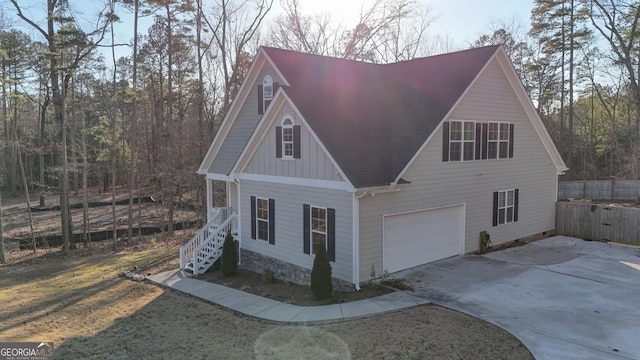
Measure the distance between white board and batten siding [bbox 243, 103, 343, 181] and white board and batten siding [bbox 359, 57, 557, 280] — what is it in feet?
5.05

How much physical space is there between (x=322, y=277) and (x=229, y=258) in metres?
5.05

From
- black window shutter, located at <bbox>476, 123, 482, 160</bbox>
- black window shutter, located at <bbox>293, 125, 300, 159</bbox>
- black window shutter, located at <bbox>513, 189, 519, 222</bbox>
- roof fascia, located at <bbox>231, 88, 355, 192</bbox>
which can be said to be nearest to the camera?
roof fascia, located at <bbox>231, 88, 355, 192</bbox>

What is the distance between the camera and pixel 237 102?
1711cm

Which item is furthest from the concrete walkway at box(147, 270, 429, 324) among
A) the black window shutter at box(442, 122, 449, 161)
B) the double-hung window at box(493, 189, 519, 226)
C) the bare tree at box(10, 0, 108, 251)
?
the bare tree at box(10, 0, 108, 251)

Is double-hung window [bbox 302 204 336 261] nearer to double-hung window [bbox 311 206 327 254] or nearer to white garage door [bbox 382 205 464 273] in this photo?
double-hung window [bbox 311 206 327 254]

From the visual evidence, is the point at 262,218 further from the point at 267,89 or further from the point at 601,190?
the point at 601,190

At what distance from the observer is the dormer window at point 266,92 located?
50.7 ft

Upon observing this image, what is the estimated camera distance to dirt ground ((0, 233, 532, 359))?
25.1 feet

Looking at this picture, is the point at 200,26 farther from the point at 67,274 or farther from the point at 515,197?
the point at 515,197

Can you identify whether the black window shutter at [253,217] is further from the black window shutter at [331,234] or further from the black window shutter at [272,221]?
the black window shutter at [331,234]

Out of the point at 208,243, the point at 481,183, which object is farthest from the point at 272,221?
the point at 481,183

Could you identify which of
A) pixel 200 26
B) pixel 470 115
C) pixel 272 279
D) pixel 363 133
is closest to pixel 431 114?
pixel 470 115
